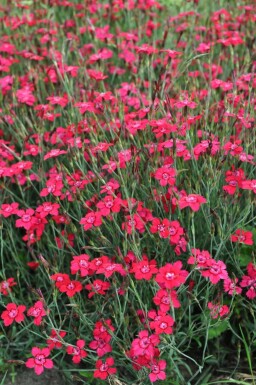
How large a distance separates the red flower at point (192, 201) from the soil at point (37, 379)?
113cm

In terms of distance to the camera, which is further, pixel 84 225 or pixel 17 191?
pixel 17 191

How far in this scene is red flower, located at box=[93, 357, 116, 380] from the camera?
2393 mm

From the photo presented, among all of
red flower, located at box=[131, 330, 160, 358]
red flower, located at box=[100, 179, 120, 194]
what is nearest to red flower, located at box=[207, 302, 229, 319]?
red flower, located at box=[131, 330, 160, 358]

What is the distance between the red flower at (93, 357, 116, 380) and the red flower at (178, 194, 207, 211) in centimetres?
74

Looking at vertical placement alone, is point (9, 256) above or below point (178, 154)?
below

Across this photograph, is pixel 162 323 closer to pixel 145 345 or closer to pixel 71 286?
pixel 145 345

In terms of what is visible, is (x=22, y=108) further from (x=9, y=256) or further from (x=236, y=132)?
(x=236, y=132)

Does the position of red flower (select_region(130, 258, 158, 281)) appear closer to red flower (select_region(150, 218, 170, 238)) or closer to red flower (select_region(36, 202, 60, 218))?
red flower (select_region(150, 218, 170, 238))

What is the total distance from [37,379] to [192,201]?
1.24 meters

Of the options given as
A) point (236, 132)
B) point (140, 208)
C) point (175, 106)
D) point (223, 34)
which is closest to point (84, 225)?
point (140, 208)

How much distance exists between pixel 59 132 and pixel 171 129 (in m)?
0.83

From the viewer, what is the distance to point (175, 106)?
2912mm

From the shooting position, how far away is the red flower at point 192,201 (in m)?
2.32

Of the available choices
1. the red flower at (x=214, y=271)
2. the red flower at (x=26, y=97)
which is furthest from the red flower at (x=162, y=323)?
the red flower at (x=26, y=97)
